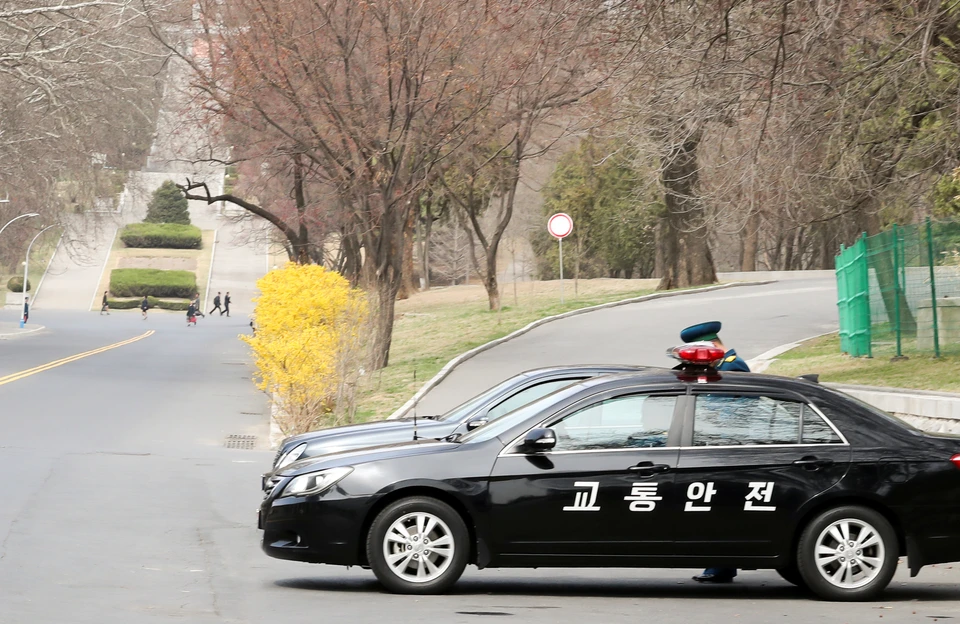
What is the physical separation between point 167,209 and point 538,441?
123 m

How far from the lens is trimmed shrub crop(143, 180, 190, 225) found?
124875mm

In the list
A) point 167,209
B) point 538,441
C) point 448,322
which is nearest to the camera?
point 538,441

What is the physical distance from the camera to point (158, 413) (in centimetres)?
2317

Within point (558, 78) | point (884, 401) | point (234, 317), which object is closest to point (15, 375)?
point (558, 78)

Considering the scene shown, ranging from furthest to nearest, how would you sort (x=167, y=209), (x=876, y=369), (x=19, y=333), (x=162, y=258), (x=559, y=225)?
(x=167, y=209)
(x=162, y=258)
(x=19, y=333)
(x=559, y=225)
(x=876, y=369)

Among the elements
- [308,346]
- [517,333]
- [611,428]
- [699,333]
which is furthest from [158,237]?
[611,428]

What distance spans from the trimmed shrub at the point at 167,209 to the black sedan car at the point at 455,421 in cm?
11665

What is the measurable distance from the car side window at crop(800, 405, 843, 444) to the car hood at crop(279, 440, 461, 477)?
7.44 feet

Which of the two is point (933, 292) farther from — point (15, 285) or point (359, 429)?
point (15, 285)

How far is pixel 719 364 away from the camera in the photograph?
30.9ft

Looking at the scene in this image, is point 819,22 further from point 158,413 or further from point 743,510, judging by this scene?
point 158,413

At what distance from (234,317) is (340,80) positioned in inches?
2423

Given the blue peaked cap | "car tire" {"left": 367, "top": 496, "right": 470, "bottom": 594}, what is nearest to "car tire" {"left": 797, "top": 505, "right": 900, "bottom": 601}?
the blue peaked cap

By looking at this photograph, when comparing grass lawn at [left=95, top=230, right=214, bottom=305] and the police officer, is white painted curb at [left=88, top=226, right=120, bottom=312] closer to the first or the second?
grass lawn at [left=95, top=230, right=214, bottom=305]
